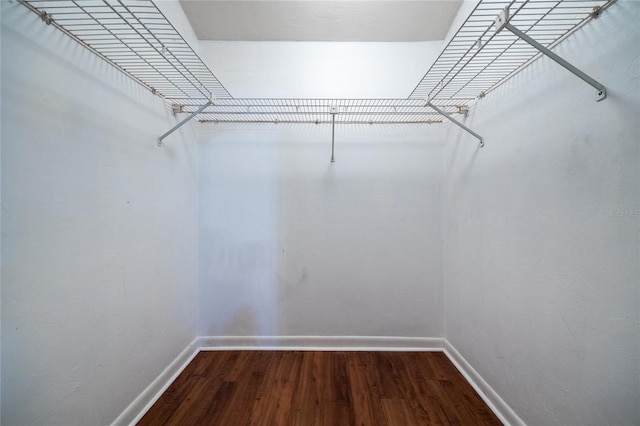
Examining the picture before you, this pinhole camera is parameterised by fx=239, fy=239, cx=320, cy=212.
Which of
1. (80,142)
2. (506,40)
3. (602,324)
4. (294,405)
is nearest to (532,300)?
(602,324)

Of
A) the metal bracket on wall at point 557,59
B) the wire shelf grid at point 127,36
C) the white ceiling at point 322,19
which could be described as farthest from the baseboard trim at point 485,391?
the white ceiling at point 322,19

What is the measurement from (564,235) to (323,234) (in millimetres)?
1197

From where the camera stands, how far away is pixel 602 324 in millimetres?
724

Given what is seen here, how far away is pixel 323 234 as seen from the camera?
66.7 inches

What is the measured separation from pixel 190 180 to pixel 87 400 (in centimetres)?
115

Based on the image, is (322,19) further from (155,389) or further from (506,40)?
(155,389)

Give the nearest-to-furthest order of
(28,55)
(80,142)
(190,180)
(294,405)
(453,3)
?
(28,55) → (80,142) → (294,405) → (453,3) → (190,180)

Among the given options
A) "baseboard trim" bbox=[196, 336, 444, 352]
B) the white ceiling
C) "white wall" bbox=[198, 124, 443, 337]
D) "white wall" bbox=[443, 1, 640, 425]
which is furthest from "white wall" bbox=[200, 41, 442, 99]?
"baseboard trim" bbox=[196, 336, 444, 352]

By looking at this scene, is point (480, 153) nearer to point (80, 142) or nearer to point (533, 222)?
point (533, 222)

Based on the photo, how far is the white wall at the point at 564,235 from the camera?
672 millimetres

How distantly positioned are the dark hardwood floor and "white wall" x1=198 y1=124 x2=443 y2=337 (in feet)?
0.60

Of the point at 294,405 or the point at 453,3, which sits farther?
the point at 453,3

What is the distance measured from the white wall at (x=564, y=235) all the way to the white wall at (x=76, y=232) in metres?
1.72

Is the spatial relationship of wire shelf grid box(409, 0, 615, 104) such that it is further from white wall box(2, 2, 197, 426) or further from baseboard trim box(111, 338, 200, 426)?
baseboard trim box(111, 338, 200, 426)
